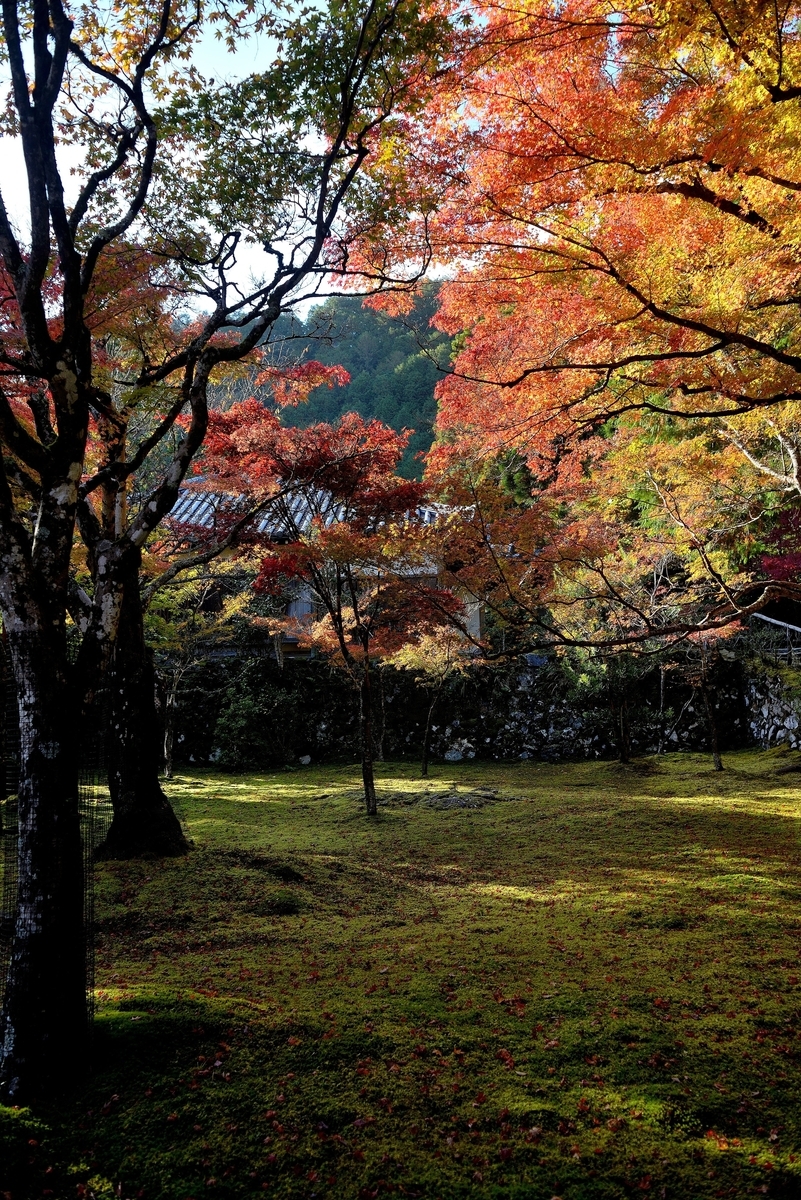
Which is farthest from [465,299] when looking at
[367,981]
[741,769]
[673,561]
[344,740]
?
[344,740]

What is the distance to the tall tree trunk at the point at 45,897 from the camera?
2717 mm

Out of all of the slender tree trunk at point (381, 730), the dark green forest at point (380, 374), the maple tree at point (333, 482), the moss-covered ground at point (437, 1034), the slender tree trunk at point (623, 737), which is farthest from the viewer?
the dark green forest at point (380, 374)

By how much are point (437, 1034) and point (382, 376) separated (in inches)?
1125

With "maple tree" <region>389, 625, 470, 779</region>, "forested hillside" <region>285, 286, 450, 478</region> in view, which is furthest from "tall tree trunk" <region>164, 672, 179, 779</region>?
"forested hillside" <region>285, 286, 450, 478</region>

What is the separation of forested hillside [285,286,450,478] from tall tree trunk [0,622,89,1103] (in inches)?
889

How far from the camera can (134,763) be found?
282 inches

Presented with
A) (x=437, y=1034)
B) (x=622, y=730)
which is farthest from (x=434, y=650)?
(x=437, y=1034)

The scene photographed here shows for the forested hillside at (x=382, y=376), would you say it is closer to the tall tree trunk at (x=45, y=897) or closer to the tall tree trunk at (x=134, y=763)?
the tall tree trunk at (x=134, y=763)

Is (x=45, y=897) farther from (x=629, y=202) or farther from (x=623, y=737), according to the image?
(x=623, y=737)

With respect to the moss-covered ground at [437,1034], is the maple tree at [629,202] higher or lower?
higher

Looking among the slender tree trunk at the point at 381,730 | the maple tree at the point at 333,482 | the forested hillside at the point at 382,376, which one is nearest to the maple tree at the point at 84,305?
the maple tree at the point at 333,482

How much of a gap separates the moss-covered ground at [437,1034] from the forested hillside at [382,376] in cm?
2007

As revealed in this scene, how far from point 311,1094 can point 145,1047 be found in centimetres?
76

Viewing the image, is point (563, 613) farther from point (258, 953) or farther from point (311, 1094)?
point (311, 1094)
